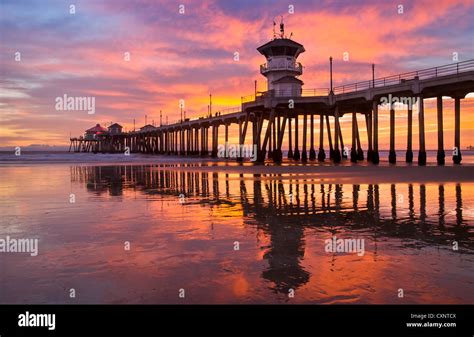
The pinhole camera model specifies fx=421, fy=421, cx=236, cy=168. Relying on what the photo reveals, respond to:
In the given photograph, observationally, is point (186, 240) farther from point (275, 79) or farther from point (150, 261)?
point (275, 79)

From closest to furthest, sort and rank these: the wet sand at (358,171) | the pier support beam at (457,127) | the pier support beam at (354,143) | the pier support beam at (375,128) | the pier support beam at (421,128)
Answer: the wet sand at (358,171) < the pier support beam at (421,128) < the pier support beam at (457,127) < the pier support beam at (375,128) < the pier support beam at (354,143)

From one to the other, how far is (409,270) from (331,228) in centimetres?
313

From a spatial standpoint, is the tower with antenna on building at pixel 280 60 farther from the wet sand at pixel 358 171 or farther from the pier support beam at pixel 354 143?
the wet sand at pixel 358 171

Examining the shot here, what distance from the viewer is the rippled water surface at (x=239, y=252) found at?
15.8 feet

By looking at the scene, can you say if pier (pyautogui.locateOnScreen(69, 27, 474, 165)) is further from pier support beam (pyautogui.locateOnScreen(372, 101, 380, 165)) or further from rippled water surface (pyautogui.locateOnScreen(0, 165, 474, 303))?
rippled water surface (pyautogui.locateOnScreen(0, 165, 474, 303))

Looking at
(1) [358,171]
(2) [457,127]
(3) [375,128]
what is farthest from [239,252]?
(2) [457,127]

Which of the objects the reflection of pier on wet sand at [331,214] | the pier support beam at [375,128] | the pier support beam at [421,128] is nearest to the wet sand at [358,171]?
the pier support beam at [375,128]

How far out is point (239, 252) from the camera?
6.68 meters

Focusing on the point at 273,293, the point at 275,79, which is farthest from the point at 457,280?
the point at 275,79

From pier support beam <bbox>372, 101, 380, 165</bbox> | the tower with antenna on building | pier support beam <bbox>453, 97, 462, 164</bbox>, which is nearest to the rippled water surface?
pier support beam <bbox>372, 101, 380, 165</bbox>

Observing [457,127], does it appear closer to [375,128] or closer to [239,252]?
[375,128]

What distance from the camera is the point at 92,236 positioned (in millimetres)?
7996

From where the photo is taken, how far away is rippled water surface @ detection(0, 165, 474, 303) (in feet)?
15.8
